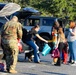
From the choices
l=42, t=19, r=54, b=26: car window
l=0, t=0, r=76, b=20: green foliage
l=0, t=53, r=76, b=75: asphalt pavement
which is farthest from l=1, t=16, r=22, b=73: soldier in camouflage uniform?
l=0, t=0, r=76, b=20: green foliage

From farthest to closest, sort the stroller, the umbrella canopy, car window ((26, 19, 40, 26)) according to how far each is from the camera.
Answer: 1. car window ((26, 19, 40, 26))
2. the stroller
3. the umbrella canopy

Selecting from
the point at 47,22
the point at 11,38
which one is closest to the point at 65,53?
the point at 11,38

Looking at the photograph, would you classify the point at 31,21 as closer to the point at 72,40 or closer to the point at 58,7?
the point at 72,40

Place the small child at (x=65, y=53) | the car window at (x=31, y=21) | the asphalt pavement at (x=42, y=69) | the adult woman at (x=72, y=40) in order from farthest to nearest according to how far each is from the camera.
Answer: the car window at (x=31, y=21) → the small child at (x=65, y=53) → the adult woman at (x=72, y=40) → the asphalt pavement at (x=42, y=69)

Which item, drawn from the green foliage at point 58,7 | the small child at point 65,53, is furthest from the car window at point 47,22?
the green foliage at point 58,7

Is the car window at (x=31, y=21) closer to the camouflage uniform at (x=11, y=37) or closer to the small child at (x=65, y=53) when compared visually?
the small child at (x=65, y=53)

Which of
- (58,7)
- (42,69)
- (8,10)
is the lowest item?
(42,69)

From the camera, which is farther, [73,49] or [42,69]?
[73,49]

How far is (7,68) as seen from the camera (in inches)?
445

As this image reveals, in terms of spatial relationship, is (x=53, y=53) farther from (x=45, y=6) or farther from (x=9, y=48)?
(x=45, y=6)

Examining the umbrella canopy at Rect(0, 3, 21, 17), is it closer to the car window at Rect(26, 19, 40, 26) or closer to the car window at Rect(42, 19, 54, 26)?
the car window at Rect(26, 19, 40, 26)

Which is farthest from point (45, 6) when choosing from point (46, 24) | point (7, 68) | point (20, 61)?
point (7, 68)

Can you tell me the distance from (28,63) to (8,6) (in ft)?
7.33

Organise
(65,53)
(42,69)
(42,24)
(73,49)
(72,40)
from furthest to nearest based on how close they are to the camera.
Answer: (42,24) → (65,53) → (73,49) → (72,40) → (42,69)
